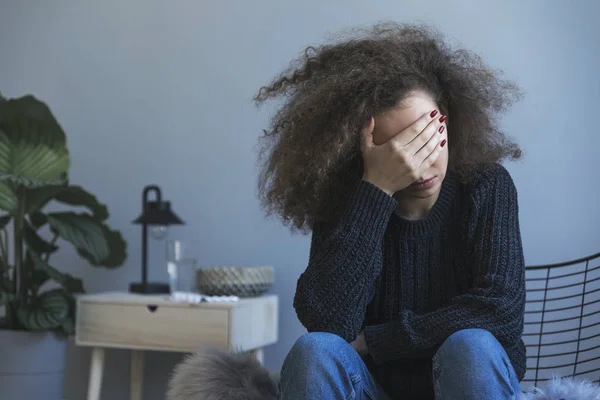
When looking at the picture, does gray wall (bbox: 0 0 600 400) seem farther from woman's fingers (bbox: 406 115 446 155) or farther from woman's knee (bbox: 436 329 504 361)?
woman's knee (bbox: 436 329 504 361)

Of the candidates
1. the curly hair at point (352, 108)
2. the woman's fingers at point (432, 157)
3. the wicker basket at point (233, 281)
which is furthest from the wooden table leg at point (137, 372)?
the woman's fingers at point (432, 157)

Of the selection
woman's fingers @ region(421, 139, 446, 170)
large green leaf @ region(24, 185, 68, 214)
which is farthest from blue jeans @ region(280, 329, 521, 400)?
large green leaf @ region(24, 185, 68, 214)

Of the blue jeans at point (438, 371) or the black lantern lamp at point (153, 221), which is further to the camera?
the black lantern lamp at point (153, 221)

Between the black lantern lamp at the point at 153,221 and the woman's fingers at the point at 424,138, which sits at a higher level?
the woman's fingers at the point at 424,138

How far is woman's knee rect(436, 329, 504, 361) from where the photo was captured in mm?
830

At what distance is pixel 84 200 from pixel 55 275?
0.23m

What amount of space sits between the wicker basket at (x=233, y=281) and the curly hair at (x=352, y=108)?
594mm

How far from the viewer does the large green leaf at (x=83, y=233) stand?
1.86 m

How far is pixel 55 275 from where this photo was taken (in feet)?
6.19

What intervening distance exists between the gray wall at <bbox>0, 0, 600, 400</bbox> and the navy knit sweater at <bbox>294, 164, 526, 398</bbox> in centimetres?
71

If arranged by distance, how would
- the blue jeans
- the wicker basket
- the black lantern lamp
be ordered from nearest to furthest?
the blue jeans < the wicker basket < the black lantern lamp

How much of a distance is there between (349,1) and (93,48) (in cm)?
89

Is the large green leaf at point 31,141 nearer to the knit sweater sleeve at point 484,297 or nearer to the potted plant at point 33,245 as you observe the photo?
the potted plant at point 33,245

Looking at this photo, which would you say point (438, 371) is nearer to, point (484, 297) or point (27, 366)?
point (484, 297)
